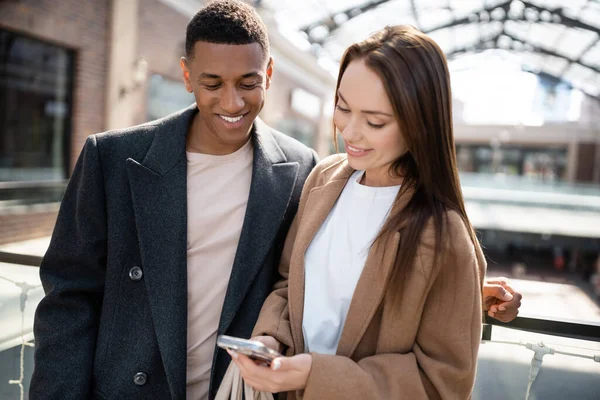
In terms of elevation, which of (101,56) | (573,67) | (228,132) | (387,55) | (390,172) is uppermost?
(573,67)

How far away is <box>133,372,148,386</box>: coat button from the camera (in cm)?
158

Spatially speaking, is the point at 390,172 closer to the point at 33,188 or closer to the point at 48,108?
the point at 33,188

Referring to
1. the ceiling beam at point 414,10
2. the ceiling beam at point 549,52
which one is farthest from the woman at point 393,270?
the ceiling beam at point 549,52

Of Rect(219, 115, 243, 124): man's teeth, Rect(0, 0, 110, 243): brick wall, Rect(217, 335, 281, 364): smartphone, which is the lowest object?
Rect(217, 335, 281, 364): smartphone

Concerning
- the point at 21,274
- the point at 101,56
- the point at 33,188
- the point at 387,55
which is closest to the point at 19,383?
the point at 21,274

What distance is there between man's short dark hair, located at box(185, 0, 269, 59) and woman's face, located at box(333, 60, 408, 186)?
0.43 meters

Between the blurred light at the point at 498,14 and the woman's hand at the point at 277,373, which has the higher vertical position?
the blurred light at the point at 498,14

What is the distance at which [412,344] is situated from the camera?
1.33 meters

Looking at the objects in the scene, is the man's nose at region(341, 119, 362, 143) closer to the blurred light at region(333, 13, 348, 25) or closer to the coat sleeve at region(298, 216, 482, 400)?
the coat sleeve at region(298, 216, 482, 400)

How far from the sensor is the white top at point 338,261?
1.42m

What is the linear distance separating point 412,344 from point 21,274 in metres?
1.71

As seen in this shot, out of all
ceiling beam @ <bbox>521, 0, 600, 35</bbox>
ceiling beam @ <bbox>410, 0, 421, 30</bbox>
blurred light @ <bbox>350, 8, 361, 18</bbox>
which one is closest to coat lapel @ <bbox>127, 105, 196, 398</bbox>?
blurred light @ <bbox>350, 8, 361, 18</bbox>

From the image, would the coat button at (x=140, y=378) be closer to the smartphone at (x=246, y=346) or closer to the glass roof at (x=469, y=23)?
the smartphone at (x=246, y=346)

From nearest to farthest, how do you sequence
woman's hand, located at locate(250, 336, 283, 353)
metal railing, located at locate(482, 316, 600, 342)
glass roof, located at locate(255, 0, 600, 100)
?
woman's hand, located at locate(250, 336, 283, 353), metal railing, located at locate(482, 316, 600, 342), glass roof, located at locate(255, 0, 600, 100)
